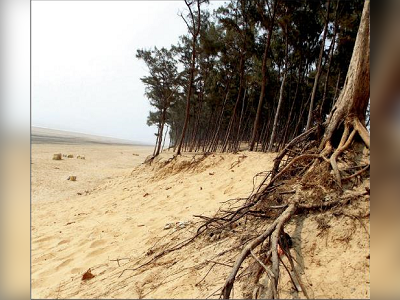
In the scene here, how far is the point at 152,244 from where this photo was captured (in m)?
3.42

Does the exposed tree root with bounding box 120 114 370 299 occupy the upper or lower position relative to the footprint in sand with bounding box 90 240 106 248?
upper

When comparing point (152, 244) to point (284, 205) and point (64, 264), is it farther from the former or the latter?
point (284, 205)

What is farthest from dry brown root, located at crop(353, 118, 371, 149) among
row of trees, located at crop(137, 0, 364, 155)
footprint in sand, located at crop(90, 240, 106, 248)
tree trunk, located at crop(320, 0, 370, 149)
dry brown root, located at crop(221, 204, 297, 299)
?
row of trees, located at crop(137, 0, 364, 155)

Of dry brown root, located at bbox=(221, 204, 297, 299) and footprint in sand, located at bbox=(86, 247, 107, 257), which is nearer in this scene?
dry brown root, located at bbox=(221, 204, 297, 299)

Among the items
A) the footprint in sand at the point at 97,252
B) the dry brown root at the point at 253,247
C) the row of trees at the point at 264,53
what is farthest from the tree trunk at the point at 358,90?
the row of trees at the point at 264,53

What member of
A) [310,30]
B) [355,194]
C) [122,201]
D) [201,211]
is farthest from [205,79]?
[355,194]

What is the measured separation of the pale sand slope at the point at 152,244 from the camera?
6.61ft

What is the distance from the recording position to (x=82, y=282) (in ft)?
8.70

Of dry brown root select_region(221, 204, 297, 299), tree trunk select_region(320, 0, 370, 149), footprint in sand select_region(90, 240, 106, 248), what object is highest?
tree trunk select_region(320, 0, 370, 149)

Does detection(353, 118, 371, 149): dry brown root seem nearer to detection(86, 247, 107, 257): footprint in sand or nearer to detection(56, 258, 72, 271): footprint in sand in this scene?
detection(86, 247, 107, 257): footprint in sand

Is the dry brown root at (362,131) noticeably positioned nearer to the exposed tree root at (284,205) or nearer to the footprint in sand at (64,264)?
the exposed tree root at (284,205)

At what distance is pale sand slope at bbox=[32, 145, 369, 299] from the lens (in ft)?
6.61

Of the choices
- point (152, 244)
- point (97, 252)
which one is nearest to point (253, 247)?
point (152, 244)
